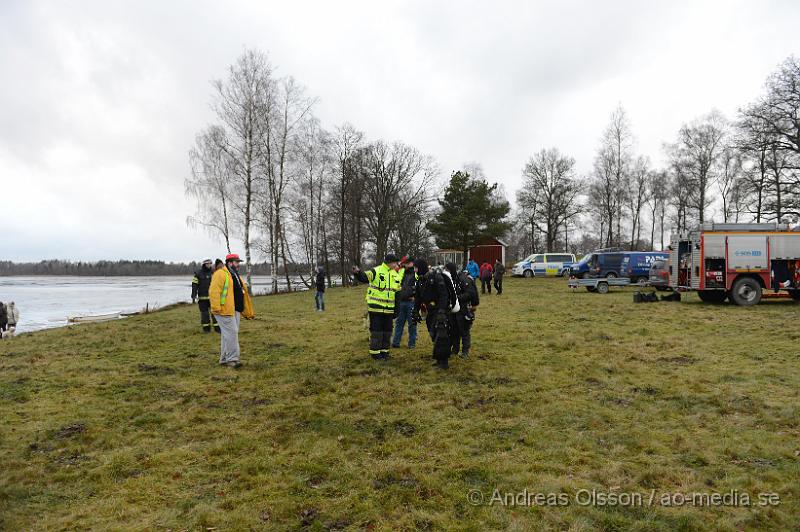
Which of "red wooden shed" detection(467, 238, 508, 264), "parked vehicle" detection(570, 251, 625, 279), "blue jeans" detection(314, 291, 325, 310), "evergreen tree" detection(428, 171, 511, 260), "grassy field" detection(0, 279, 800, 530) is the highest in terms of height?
"evergreen tree" detection(428, 171, 511, 260)

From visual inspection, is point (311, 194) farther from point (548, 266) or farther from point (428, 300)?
point (428, 300)

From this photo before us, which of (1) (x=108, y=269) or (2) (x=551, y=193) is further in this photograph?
(1) (x=108, y=269)

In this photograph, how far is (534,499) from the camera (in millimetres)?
3496

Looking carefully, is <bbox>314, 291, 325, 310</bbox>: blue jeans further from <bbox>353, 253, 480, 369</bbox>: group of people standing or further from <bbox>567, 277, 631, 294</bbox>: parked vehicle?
<bbox>567, 277, 631, 294</bbox>: parked vehicle

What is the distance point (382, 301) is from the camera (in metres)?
7.89

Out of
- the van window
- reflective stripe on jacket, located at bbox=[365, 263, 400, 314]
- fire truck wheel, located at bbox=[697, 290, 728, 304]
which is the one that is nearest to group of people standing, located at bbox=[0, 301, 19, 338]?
reflective stripe on jacket, located at bbox=[365, 263, 400, 314]

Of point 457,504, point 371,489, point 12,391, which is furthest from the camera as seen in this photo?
point 12,391

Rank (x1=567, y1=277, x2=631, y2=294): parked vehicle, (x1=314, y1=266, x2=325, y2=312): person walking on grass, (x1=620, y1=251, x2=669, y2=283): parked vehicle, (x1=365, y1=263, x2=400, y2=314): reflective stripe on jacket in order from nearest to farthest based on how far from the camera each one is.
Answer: (x1=365, y1=263, x2=400, y2=314): reflective stripe on jacket → (x1=314, y1=266, x2=325, y2=312): person walking on grass → (x1=567, y1=277, x2=631, y2=294): parked vehicle → (x1=620, y1=251, x2=669, y2=283): parked vehicle

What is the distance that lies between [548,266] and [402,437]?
34.5 metres

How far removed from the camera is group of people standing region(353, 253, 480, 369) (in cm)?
745

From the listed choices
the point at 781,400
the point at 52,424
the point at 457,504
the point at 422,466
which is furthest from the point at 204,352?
the point at 781,400

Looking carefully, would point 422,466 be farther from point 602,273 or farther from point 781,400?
point 602,273

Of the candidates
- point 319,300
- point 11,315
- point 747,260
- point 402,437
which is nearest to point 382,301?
point 402,437

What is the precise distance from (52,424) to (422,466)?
4.20 m
